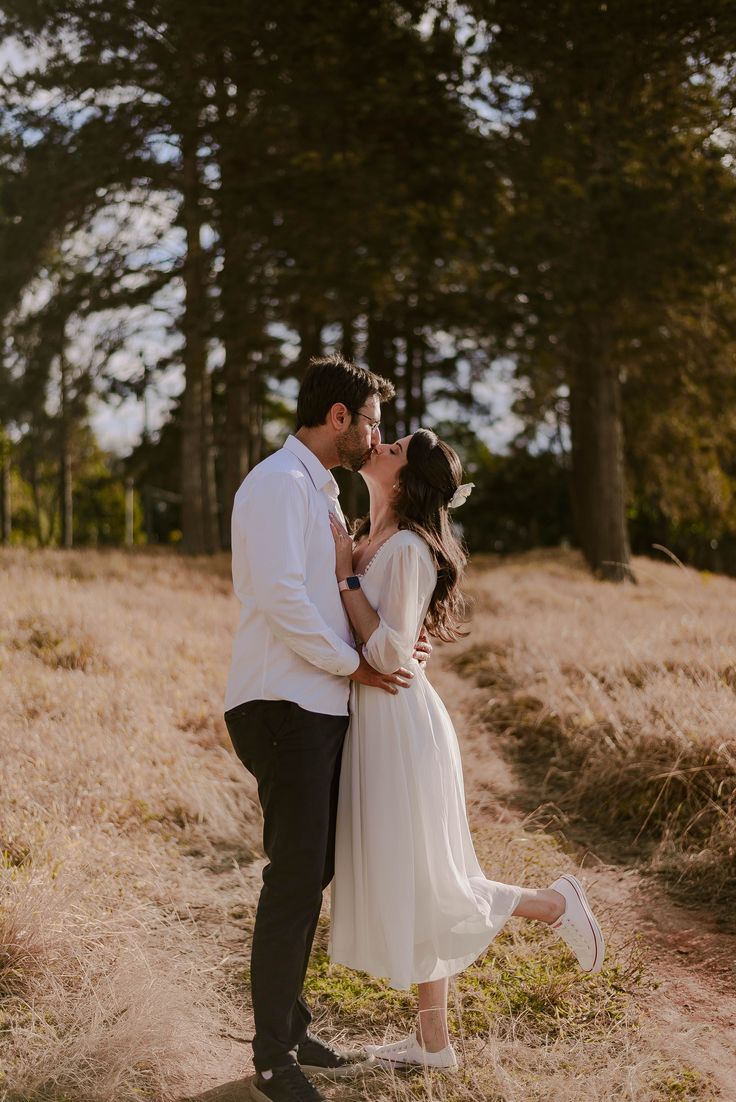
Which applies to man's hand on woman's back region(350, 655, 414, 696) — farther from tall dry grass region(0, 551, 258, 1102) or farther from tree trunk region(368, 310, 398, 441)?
tree trunk region(368, 310, 398, 441)

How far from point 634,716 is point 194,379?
1192cm

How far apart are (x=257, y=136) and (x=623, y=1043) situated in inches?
531

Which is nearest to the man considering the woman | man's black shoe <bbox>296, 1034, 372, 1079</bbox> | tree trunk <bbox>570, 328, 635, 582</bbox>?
the woman

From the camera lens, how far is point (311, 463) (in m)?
3.41

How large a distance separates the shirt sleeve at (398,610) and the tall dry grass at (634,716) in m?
2.62

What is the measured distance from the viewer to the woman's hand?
11.3 feet

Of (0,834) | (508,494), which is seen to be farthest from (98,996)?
(508,494)

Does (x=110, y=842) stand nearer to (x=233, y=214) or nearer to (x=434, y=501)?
(x=434, y=501)

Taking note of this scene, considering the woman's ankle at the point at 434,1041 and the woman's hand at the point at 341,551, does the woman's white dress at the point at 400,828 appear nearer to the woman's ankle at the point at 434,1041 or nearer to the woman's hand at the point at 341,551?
the woman's hand at the point at 341,551

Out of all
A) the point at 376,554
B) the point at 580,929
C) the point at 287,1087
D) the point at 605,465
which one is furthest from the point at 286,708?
the point at 605,465

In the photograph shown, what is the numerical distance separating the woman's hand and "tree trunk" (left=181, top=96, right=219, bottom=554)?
12.3 metres

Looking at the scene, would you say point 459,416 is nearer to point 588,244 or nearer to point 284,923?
point 588,244

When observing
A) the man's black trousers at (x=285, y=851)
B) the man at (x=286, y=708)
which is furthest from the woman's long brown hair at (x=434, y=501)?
the man's black trousers at (x=285, y=851)

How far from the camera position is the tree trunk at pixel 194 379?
50.2 feet
